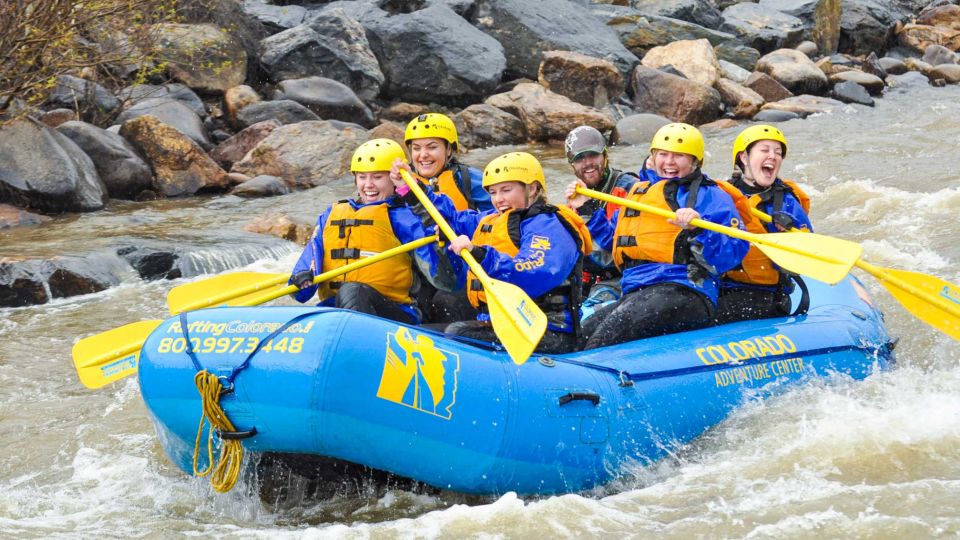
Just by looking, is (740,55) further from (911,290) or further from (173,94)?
(911,290)

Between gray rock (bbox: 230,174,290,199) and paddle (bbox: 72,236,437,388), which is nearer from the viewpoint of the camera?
paddle (bbox: 72,236,437,388)

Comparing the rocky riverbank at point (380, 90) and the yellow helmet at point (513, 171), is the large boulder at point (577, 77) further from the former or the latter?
the yellow helmet at point (513, 171)

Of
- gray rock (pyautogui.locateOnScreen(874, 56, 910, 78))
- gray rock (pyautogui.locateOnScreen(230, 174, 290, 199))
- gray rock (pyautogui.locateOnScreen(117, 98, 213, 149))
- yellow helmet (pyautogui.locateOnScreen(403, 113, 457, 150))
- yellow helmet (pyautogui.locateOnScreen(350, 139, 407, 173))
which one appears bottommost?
gray rock (pyautogui.locateOnScreen(874, 56, 910, 78))

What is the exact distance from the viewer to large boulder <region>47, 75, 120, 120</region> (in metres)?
12.3

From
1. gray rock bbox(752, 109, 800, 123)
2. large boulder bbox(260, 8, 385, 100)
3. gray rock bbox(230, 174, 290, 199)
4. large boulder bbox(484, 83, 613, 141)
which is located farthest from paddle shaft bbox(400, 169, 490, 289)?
gray rock bbox(752, 109, 800, 123)

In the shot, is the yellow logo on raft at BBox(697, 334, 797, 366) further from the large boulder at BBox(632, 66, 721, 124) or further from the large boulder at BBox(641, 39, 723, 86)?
the large boulder at BBox(641, 39, 723, 86)

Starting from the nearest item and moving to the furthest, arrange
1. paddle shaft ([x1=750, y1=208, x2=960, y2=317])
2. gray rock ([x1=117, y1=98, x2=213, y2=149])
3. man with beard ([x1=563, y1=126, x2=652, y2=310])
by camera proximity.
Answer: paddle shaft ([x1=750, y1=208, x2=960, y2=317]) < man with beard ([x1=563, y1=126, x2=652, y2=310]) < gray rock ([x1=117, y1=98, x2=213, y2=149])

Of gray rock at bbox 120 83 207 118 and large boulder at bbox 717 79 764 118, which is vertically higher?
gray rock at bbox 120 83 207 118

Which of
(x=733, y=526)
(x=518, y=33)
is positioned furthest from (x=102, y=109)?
(x=733, y=526)

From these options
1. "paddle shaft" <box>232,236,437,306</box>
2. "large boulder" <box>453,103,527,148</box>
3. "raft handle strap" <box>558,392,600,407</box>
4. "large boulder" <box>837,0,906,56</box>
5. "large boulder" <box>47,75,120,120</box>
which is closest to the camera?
"raft handle strap" <box>558,392,600,407</box>

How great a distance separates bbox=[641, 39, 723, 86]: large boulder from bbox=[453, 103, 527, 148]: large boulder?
3670 mm

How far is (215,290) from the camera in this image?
17.1 feet

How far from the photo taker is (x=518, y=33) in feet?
55.5

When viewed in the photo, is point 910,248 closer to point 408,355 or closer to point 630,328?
point 630,328
